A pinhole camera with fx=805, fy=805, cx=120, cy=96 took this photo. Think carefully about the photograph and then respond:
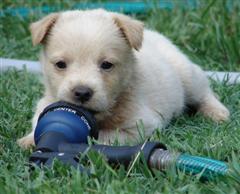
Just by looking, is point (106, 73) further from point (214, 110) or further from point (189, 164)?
point (214, 110)

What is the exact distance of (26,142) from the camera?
4926 millimetres

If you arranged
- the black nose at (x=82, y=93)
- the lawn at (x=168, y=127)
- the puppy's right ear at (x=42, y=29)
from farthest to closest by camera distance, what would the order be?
1. the puppy's right ear at (x=42, y=29)
2. the black nose at (x=82, y=93)
3. the lawn at (x=168, y=127)

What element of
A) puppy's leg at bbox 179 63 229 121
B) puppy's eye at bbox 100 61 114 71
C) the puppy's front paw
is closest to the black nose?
puppy's eye at bbox 100 61 114 71

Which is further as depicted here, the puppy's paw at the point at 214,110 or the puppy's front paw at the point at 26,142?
the puppy's paw at the point at 214,110

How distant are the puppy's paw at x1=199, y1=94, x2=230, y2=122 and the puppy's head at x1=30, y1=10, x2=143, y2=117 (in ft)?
2.79

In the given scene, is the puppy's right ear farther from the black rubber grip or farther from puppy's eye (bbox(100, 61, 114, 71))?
the black rubber grip

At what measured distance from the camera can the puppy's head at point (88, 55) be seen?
15.7 ft

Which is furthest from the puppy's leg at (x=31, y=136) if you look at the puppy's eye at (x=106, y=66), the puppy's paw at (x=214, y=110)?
the puppy's paw at (x=214, y=110)

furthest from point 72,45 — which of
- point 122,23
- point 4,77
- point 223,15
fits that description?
point 223,15

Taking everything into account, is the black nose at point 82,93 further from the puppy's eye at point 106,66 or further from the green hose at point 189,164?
the green hose at point 189,164

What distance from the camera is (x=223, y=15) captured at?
774 cm

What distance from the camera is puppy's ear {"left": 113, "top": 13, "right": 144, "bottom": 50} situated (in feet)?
16.6

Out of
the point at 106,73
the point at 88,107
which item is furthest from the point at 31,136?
the point at 106,73

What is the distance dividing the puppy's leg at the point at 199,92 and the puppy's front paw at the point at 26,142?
1.54 meters
